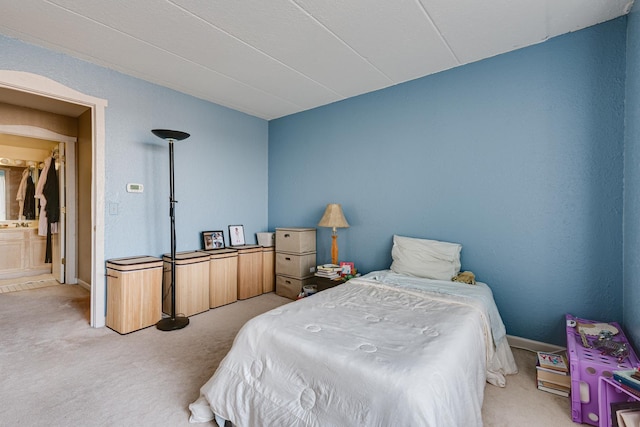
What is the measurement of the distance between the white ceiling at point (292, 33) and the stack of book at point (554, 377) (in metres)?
2.40

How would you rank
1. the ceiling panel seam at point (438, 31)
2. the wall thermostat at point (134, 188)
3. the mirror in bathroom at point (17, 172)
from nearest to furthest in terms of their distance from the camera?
1. the ceiling panel seam at point (438, 31)
2. the wall thermostat at point (134, 188)
3. the mirror in bathroom at point (17, 172)

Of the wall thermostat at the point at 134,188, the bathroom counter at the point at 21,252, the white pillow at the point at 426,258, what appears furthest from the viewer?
the bathroom counter at the point at 21,252

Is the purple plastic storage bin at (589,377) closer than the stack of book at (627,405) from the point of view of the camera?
No

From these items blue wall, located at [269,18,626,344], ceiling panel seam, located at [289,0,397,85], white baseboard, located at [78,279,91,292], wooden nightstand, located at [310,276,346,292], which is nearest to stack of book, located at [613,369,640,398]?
blue wall, located at [269,18,626,344]

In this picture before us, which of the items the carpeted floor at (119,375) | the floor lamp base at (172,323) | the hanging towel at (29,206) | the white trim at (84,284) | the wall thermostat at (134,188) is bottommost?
the carpeted floor at (119,375)

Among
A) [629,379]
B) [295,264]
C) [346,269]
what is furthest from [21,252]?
[629,379]

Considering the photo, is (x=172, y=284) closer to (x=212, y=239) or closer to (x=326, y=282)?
(x=212, y=239)

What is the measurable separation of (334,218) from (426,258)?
1.14 metres

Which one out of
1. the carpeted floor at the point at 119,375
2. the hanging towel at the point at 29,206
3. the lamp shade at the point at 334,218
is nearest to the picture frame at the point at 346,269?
the lamp shade at the point at 334,218

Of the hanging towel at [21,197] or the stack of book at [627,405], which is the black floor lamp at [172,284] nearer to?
the stack of book at [627,405]

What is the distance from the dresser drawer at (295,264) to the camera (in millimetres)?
Result: 3725

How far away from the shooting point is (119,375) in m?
2.02

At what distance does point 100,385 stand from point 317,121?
11.4 ft

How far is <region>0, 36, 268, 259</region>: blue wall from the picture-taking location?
2.78m
